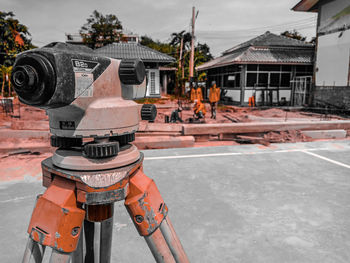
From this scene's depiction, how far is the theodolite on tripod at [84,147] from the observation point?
0.89 metres

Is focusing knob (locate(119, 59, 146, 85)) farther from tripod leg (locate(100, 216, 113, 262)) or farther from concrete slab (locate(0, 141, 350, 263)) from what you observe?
concrete slab (locate(0, 141, 350, 263))

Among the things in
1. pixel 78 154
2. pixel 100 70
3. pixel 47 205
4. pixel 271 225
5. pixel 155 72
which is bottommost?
pixel 271 225

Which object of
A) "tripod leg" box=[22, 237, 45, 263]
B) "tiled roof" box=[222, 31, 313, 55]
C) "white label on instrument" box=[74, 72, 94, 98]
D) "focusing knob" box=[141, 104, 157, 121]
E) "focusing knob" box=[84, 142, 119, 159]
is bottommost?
"tripod leg" box=[22, 237, 45, 263]

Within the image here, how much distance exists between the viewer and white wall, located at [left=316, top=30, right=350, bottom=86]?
16281 millimetres

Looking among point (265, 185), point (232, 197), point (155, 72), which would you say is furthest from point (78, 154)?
point (155, 72)

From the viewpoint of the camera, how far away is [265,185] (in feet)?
13.1

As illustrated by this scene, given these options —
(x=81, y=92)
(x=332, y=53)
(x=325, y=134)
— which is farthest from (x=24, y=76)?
(x=332, y=53)

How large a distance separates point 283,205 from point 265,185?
659 millimetres

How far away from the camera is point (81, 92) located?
952 mm

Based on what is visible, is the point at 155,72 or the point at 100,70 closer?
the point at 100,70

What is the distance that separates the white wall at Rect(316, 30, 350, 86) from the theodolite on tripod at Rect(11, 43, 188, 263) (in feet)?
63.4

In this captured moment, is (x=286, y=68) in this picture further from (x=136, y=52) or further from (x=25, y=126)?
(x=25, y=126)

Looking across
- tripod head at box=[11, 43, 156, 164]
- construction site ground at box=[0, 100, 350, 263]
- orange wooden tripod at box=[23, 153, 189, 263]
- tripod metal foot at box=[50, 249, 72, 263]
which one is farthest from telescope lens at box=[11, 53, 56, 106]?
construction site ground at box=[0, 100, 350, 263]

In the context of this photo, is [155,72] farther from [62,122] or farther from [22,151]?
[62,122]
